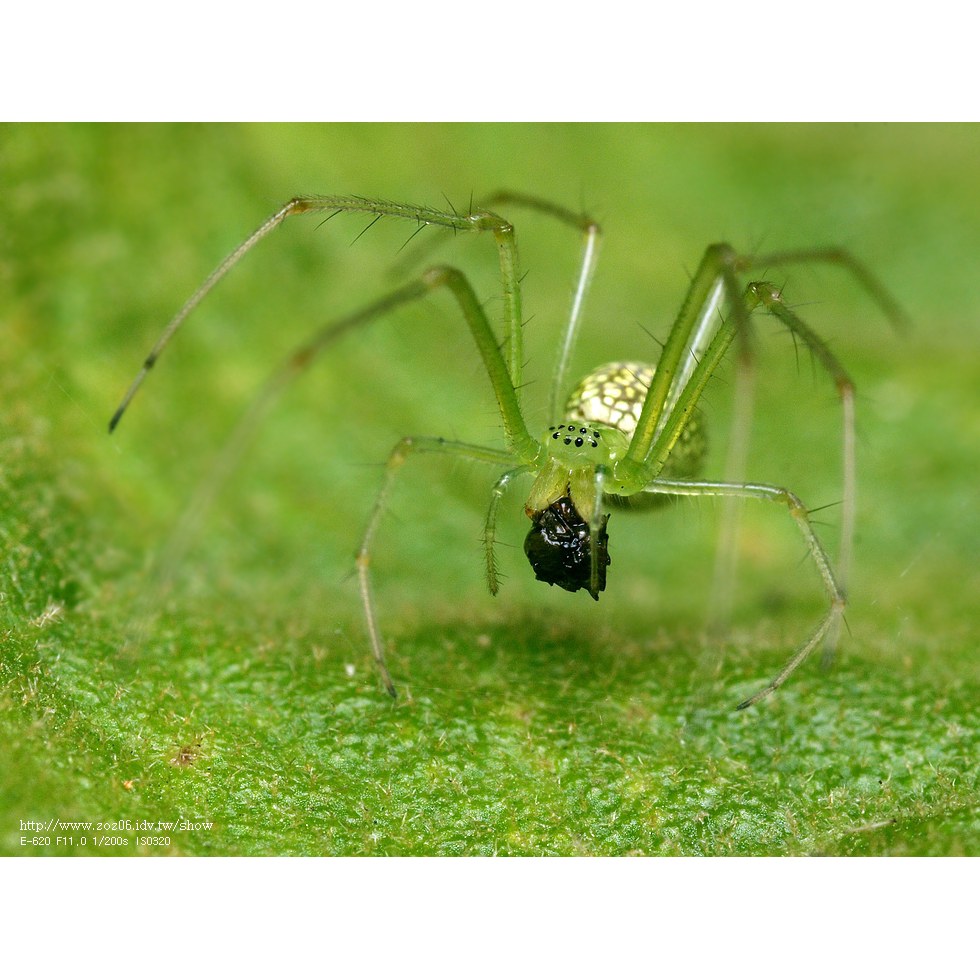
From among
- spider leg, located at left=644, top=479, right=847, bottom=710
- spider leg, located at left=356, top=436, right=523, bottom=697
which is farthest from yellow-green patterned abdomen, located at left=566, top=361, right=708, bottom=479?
spider leg, located at left=356, top=436, right=523, bottom=697

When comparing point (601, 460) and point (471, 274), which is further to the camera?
point (471, 274)

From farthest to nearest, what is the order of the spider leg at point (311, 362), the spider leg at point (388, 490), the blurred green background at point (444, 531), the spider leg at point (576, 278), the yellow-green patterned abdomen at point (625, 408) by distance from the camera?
1. the spider leg at point (576, 278)
2. the yellow-green patterned abdomen at point (625, 408)
3. the spider leg at point (388, 490)
4. the blurred green background at point (444, 531)
5. the spider leg at point (311, 362)

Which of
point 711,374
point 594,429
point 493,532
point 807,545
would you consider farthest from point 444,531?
point 807,545

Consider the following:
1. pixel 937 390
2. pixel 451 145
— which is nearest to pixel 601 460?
pixel 937 390

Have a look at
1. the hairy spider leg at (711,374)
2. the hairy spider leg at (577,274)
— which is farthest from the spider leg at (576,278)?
the hairy spider leg at (711,374)

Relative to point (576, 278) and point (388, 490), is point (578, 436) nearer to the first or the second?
point (388, 490)

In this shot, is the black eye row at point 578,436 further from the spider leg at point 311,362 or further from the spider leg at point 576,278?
the spider leg at point 576,278

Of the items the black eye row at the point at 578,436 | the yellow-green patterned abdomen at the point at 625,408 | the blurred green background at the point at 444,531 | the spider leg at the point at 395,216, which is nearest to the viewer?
the blurred green background at the point at 444,531

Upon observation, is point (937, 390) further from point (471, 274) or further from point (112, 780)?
point (112, 780)
